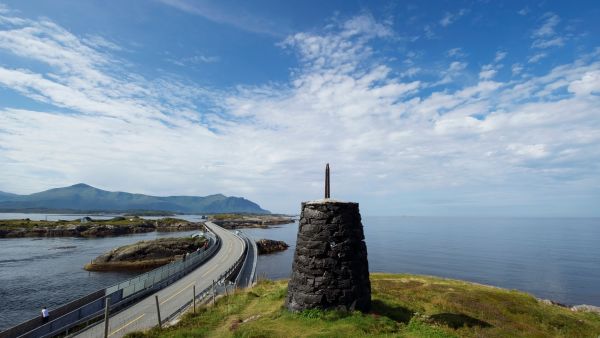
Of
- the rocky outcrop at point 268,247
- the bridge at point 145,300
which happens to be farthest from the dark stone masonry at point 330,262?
the rocky outcrop at point 268,247

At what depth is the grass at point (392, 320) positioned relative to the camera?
15031 millimetres

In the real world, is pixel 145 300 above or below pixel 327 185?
below

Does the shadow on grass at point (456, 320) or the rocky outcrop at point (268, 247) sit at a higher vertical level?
the shadow on grass at point (456, 320)

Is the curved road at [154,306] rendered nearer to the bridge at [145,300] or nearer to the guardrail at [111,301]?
the bridge at [145,300]

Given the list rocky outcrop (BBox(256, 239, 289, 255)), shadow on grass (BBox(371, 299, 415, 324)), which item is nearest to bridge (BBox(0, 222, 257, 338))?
shadow on grass (BBox(371, 299, 415, 324))

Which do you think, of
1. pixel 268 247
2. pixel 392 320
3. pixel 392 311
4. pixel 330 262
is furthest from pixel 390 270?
pixel 330 262

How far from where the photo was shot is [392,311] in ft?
61.0

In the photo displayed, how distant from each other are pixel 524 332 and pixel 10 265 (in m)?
76.8

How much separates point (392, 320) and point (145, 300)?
21862 mm

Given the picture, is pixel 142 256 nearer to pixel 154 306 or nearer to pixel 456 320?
pixel 154 306

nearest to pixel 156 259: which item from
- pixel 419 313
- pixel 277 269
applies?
pixel 277 269

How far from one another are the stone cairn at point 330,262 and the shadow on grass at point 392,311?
0.91m

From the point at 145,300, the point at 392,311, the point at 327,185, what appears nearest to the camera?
the point at 392,311

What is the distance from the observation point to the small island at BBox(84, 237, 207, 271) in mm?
59562
